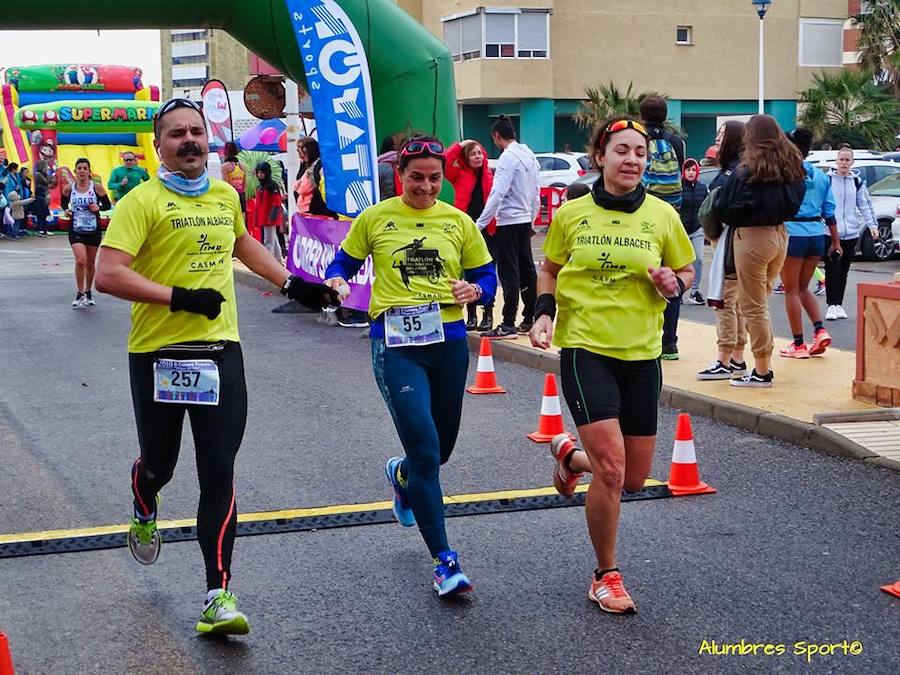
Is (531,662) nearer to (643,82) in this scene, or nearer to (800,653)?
(800,653)

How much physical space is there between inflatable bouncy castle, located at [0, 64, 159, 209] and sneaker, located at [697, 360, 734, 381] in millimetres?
25996

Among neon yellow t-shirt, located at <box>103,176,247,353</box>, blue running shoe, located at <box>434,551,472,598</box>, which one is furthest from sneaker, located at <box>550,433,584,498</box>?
neon yellow t-shirt, located at <box>103,176,247,353</box>

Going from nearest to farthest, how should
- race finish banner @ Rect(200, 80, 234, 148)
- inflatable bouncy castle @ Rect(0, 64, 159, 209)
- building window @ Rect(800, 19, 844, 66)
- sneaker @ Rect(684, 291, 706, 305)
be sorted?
sneaker @ Rect(684, 291, 706, 305)
race finish banner @ Rect(200, 80, 234, 148)
inflatable bouncy castle @ Rect(0, 64, 159, 209)
building window @ Rect(800, 19, 844, 66)

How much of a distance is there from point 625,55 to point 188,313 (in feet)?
151

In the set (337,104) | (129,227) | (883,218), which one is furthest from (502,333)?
(883,218)

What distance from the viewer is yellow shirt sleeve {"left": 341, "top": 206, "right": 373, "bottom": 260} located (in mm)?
5555

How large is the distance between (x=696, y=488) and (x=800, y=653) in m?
2.36

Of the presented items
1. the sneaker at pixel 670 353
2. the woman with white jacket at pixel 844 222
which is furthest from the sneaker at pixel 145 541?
the woman with white jacket at pixel 844 222

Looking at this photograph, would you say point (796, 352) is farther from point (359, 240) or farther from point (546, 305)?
point (359, 240)

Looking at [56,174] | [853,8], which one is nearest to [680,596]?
[56,174]

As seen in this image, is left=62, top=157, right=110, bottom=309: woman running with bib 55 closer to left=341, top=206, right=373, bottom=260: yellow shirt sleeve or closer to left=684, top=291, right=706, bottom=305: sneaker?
left=684, top=291, right=706, bottom=305: sneaker

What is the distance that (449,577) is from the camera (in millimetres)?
5086

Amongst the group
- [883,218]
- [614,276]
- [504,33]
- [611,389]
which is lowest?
[611,389]

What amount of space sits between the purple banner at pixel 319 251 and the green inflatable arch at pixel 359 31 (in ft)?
4.22
